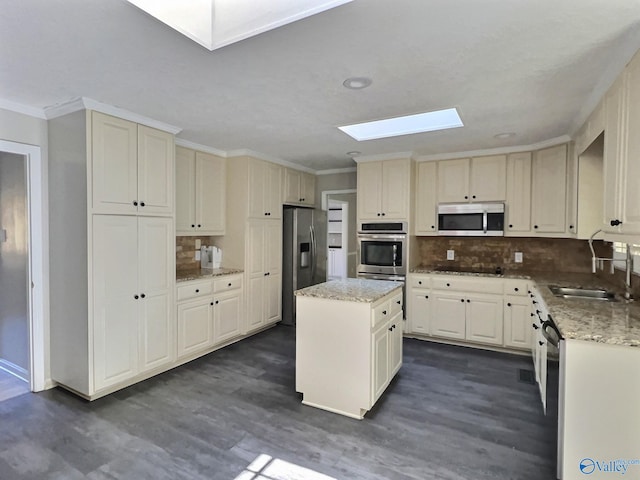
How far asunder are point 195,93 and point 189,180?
5.10 ft

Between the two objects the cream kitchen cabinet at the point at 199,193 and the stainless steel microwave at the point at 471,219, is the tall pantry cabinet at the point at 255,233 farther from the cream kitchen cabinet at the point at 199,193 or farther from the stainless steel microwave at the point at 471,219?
the stainless steel microwave at the point at 471,219

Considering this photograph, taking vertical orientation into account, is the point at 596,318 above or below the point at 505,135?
below

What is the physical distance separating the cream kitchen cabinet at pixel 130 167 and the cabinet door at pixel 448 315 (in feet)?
10.3

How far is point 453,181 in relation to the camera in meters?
4.22

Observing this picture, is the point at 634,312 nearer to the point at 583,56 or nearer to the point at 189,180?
the point at 583,56

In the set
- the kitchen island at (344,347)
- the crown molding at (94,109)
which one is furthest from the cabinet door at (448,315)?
the crown molding at (94,109)

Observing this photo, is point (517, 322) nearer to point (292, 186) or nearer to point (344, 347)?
point (344, 347)

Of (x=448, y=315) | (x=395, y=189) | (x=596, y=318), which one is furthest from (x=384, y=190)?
(x=596, y=318)

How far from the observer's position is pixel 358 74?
2086mm

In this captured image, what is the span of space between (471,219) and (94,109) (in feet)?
12.9

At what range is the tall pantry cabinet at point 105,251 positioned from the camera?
265 cm

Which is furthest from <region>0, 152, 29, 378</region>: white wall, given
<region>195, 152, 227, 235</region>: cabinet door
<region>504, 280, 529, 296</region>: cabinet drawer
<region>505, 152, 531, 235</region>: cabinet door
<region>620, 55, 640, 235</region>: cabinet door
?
<region>505, 152, 531, 235</region>: cabinet door

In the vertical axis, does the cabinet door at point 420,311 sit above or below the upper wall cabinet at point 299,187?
below

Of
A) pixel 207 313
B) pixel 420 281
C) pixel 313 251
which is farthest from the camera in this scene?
pixel 313 251
